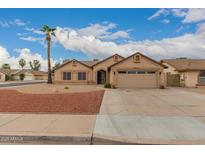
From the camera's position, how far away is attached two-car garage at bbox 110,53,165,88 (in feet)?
81.3

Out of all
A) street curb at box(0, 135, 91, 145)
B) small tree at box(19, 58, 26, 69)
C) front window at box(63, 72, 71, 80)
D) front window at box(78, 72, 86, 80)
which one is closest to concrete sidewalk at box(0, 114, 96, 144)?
street curb at box(0, 135, 91, 145)

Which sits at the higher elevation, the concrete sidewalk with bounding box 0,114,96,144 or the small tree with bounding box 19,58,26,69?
the small tree with bounding box 19,58,26,69

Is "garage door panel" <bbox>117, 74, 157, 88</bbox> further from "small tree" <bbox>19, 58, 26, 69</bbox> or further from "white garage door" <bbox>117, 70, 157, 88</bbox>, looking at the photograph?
"small tree" <bbox>19, 58, 26, 69</bbox>

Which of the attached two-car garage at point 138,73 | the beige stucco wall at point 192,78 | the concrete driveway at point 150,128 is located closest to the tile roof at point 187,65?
the beige stucco wall at point 192,78

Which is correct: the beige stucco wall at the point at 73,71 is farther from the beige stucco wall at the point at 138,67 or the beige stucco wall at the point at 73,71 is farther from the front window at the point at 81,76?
the beige stucco wall at the point at 138,67

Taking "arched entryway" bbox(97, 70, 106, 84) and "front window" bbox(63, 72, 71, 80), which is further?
"arched entryway" bbox(97, 70, 106, 84)

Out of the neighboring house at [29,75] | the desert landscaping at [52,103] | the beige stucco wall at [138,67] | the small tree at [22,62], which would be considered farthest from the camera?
the small tree at [22,62]

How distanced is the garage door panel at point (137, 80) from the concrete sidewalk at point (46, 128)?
17.5m

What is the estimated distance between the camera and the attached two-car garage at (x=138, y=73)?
24.8 metres

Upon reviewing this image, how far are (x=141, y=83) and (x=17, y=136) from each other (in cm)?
2062

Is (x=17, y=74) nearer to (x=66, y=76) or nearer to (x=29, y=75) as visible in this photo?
(x=29, y=75)

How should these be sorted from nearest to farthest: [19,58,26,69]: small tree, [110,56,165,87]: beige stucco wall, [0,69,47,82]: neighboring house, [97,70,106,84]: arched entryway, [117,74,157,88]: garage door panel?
[117,74,157,88]: garage door panel, [110,56,165,87]: beige stucco wall, [97,70,106,84]: arched entryway, [0,69,47,82]: neighboring house, [19,58,26,69]: small tree

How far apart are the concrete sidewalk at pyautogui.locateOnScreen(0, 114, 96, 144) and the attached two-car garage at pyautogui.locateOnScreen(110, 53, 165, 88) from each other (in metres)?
17.5
